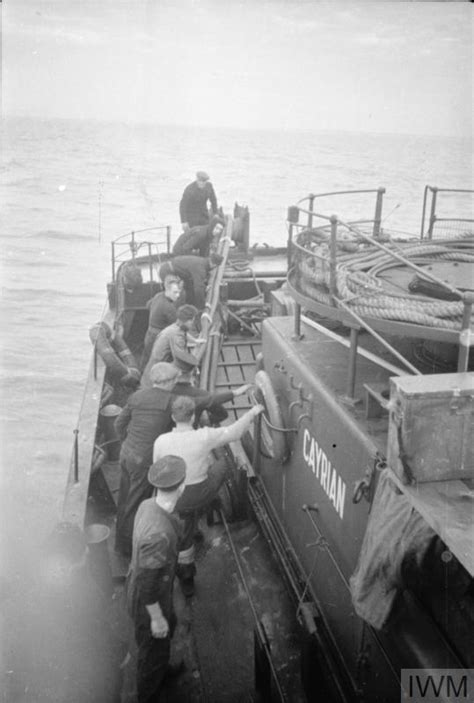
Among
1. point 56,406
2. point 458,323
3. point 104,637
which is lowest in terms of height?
point 56,406

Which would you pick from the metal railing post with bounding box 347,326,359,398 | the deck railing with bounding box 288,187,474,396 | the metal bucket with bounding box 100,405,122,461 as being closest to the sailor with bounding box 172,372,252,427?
the deck railing with bounding box 288,187,474,396

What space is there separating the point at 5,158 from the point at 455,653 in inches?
3798

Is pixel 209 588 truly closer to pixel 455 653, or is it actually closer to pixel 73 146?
pixel 455 653

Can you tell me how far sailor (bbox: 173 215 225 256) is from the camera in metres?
12.3

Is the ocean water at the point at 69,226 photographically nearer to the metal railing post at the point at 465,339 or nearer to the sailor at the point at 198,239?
the metal railing post at the point at 465,339

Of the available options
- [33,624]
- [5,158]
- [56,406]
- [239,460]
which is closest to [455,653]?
[239,460]

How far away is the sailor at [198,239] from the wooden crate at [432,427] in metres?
9.47

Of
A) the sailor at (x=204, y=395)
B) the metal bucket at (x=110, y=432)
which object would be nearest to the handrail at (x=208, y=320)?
the metal bucket at (x=110, y=432)

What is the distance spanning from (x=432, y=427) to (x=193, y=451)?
9.30 ft

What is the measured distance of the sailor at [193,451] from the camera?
18.2ft

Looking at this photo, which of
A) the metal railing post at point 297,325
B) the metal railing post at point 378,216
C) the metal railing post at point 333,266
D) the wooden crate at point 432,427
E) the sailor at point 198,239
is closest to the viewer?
the wooden crate at point 432,427

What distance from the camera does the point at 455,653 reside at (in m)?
3.75

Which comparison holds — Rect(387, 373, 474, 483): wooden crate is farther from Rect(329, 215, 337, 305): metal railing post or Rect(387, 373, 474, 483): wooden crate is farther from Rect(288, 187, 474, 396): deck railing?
Rect(329, 215, 337, 305): metal railing post

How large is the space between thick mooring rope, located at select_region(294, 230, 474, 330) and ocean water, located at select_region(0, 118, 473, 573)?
73cm
